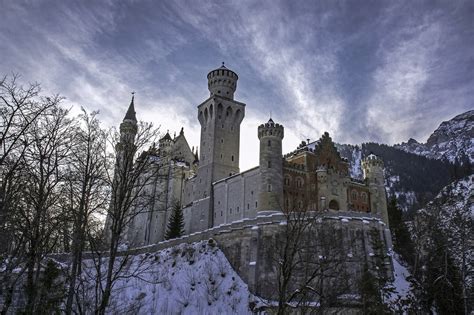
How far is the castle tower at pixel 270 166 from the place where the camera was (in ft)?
141

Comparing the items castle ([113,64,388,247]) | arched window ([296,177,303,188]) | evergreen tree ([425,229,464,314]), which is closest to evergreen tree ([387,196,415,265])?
castle ([113,64,388,247])

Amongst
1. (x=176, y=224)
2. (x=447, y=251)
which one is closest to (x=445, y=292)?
(x=447, y=251)

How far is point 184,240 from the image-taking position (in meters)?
42.0

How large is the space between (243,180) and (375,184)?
18837 mm

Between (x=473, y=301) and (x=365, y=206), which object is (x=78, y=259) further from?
(x=365, y=206)

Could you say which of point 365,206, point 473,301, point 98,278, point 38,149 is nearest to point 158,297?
Answer: point 98,278

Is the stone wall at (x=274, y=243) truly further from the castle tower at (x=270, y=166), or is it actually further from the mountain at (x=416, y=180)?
the mountain at (x=416, y=180)

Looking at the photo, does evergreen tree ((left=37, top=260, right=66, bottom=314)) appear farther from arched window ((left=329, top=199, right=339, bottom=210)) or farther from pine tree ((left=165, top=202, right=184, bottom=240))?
arched window ((left=329, top=199, right=339, bottom=210))

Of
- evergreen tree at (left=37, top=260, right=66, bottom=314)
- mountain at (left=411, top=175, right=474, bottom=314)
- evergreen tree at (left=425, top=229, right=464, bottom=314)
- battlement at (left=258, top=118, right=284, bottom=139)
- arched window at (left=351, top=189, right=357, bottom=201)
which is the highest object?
battlement at (left=258, top=118, right=284, bottom=139)

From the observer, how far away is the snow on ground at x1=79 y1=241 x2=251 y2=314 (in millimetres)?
31328

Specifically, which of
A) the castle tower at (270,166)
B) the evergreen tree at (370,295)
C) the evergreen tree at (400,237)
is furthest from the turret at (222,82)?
the evergreen tree at (370,295)

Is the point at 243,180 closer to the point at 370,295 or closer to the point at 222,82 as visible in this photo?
the point at 222,82

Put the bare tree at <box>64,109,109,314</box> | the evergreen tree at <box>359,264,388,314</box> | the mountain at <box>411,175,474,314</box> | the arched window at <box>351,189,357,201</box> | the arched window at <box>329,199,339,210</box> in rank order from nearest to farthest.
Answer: the bare tree at <box>64,109,109,314</box>
the evergreen tree at <box>359,264,388,314</box>
the mountain at <box>411,175,474,314</box>
the arched window at <box>329,199,339,210</box>
the arched window at <box>351,189,357,201</box>

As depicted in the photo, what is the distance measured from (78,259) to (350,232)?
2539 centimetres
